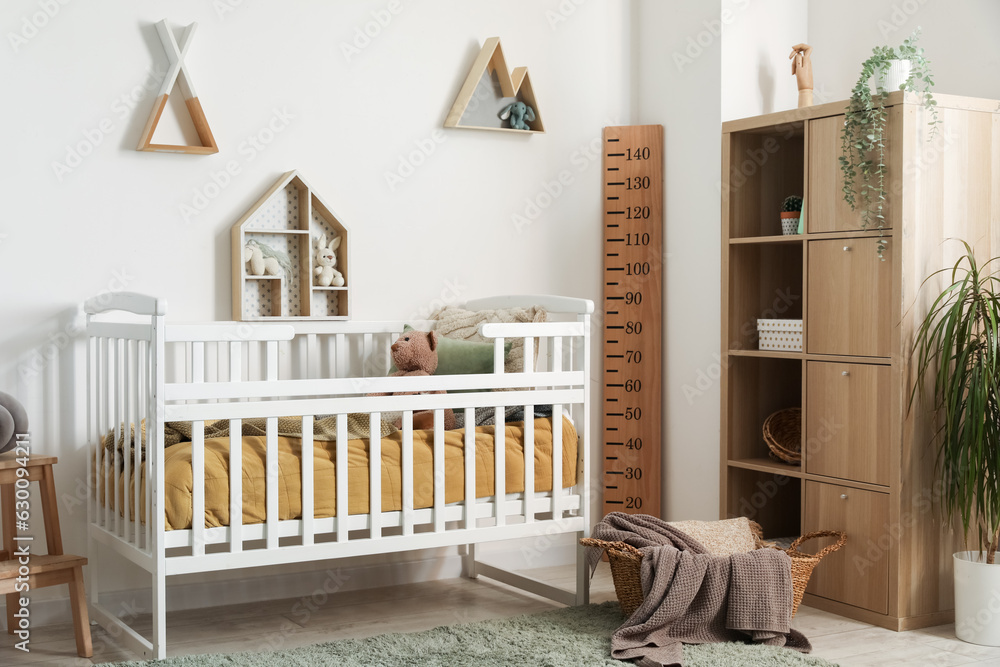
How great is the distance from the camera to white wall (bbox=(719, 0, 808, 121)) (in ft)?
10.3

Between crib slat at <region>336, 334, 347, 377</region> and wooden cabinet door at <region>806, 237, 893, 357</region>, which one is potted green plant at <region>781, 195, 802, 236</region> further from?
crib slat at <region>336, 334, 347, 377</region>

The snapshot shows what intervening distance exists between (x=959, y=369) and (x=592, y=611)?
1136 millimetres

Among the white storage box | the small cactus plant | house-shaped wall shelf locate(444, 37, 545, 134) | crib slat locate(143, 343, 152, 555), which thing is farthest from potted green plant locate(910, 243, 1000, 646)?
crib slat locate(143, 343, 152, 555)

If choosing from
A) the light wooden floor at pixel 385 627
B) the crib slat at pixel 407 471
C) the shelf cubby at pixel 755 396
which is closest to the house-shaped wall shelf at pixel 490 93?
the shelf cubby at pixel 755 396

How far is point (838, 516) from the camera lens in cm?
274

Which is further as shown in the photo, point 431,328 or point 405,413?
point 431,328

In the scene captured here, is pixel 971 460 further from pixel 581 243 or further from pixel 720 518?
pixel 581 243

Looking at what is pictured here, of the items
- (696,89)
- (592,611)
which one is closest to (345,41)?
(696,89)

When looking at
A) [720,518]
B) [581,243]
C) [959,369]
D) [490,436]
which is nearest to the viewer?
[959,369]

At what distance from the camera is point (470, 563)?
3.20m

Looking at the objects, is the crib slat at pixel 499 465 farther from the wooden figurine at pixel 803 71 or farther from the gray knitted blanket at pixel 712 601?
the wooden figurine at pixel 803 71

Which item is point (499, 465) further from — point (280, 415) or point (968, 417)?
point (968, 417)

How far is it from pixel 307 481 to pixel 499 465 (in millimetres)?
528

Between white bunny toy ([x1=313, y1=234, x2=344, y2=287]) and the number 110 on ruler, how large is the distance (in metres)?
0.97
